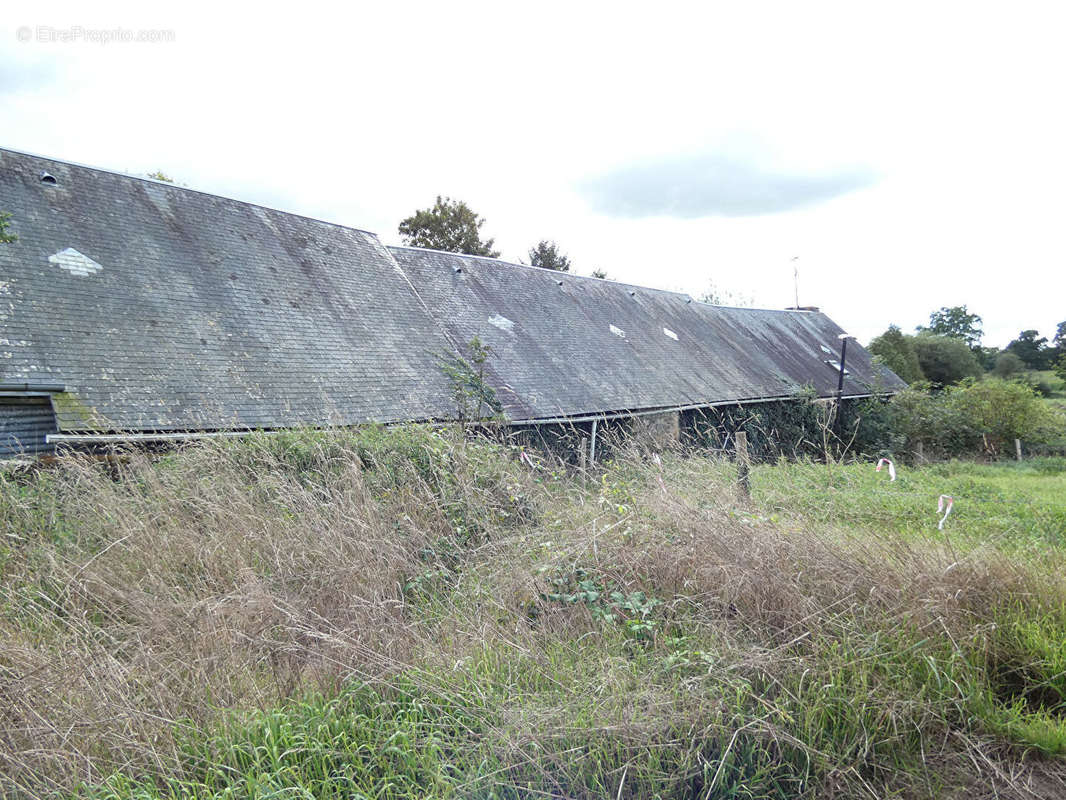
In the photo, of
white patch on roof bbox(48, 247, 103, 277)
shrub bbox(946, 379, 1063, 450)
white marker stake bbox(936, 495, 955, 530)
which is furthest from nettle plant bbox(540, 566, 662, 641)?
shrub bbox(946, 379, 1063, 450)

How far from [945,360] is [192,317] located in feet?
153

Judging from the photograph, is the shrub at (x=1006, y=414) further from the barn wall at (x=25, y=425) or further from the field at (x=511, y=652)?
the barn wall at (x=25, y=425)

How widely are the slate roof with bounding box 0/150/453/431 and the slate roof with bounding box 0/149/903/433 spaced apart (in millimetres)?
33

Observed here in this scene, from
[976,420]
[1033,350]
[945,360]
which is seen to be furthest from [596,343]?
[1033,350]

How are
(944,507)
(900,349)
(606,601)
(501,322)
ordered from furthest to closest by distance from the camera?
(900,349)
(501,322)
(944,507)
(606,601)

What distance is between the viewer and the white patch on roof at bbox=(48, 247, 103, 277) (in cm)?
1086

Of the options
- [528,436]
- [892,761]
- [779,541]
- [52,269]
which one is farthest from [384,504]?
[52,269]

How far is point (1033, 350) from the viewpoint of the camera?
51812mm

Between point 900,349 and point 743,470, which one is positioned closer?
point 743,470

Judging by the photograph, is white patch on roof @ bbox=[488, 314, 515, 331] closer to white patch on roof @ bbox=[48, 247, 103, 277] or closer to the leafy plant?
the leafy plant

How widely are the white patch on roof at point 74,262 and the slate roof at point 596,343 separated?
6916 millimetres

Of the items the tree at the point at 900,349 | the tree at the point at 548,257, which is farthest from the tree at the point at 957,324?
the tree at the point at 548,257

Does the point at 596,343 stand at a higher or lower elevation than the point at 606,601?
higher

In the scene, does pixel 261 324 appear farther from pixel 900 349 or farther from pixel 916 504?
pixel 900 349
